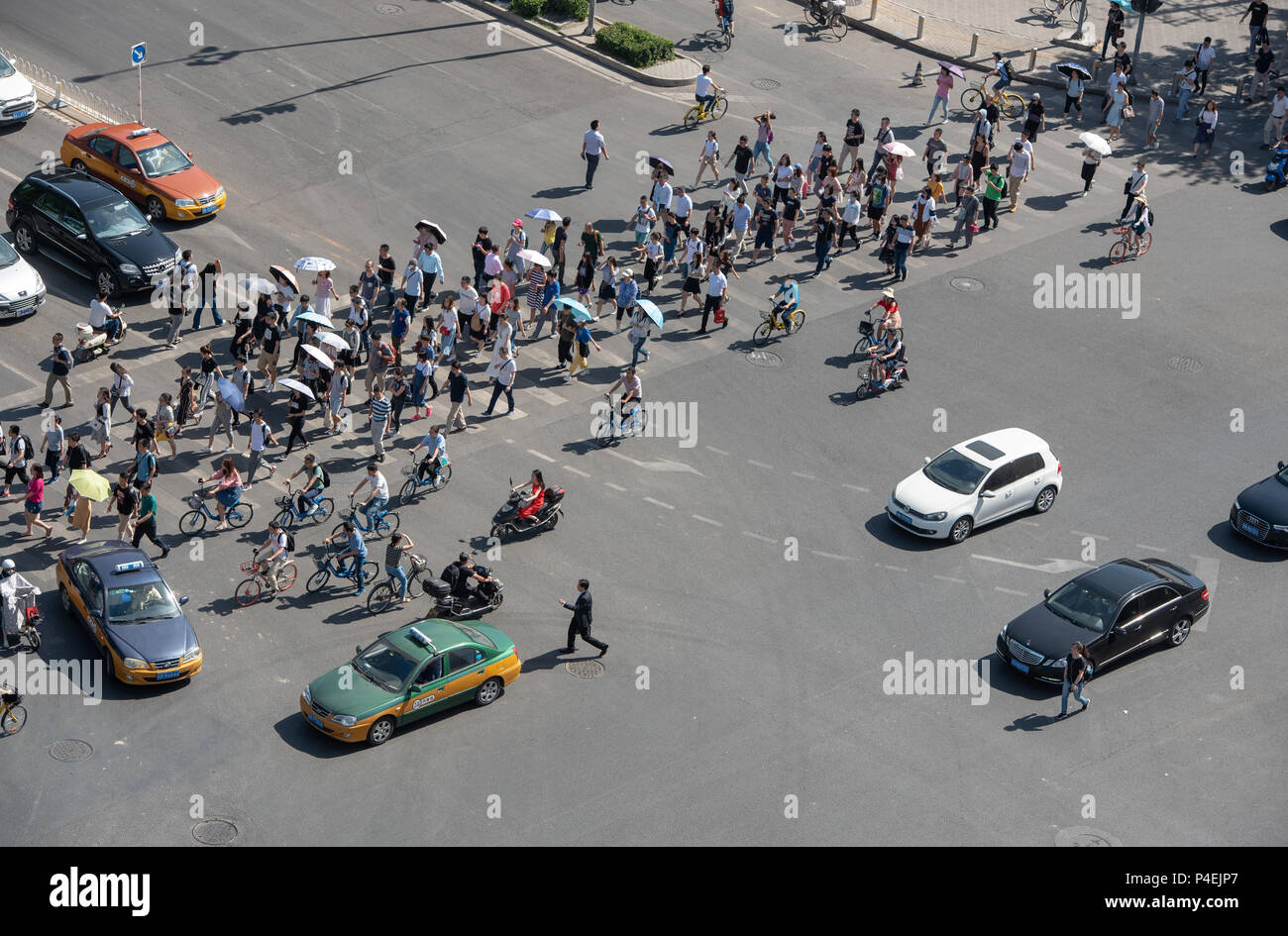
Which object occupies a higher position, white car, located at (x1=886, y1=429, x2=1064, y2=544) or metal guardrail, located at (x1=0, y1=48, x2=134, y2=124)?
metal guardrail, located at (x1=0, y1=48, x2=134, y2=124)

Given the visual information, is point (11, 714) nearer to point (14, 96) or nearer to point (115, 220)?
point (115, 220)

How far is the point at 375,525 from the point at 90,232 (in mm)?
11963

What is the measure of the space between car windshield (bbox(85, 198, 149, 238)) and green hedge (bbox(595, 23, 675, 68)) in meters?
16.5

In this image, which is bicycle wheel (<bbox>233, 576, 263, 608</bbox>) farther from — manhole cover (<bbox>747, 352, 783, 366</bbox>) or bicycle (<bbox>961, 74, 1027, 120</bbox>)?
bicycle (<bbox>961, 74, 1027, 120</bbox>)

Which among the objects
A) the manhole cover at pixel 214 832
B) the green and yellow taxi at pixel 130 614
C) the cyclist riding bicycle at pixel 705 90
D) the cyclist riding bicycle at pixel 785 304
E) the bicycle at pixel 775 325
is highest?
the cyclist riding bicycle at pixel 705 90

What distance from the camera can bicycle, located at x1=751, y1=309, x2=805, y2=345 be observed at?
1428 inches

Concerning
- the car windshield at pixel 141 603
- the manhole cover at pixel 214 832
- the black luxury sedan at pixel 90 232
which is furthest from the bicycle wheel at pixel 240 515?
the black luxury sedan at pixel 90 232

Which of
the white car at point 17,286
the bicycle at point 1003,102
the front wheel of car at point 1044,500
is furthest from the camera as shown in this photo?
the bicycle at point 1003,102

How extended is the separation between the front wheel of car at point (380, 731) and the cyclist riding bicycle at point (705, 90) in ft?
80.5

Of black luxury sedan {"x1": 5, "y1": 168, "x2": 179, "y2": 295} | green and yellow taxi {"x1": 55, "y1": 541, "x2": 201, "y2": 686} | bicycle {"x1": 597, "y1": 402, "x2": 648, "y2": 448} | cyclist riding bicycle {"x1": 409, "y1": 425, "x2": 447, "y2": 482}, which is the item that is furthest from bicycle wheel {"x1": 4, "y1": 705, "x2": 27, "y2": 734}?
black luxury sedan {"x1": 5, "y1": 168, "x2": 179, "y2": 295}

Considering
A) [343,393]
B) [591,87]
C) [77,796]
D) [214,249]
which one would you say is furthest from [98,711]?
[591,87]

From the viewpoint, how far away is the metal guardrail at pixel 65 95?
4281cm

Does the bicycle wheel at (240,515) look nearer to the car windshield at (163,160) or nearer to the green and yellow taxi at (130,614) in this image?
the green and yellow taxi at (130,614)

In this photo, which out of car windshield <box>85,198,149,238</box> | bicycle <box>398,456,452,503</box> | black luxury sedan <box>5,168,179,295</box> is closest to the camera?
bicycle <box>398,456,452,503</box>
